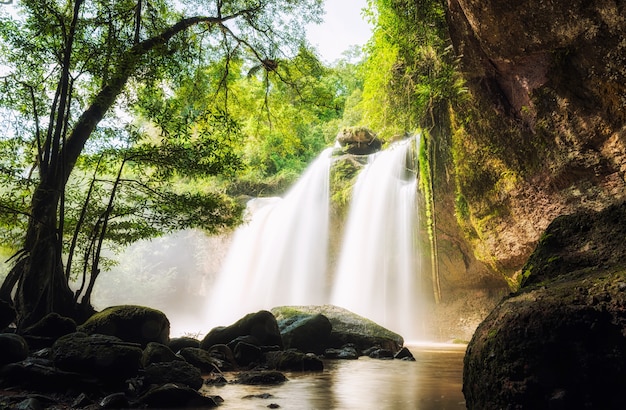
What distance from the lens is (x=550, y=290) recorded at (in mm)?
2992

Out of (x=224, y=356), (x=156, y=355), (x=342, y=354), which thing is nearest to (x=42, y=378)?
(x=156, y=355)

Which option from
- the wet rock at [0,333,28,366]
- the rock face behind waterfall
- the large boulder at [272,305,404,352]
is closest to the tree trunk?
the wet rock at [0,333,28,366]

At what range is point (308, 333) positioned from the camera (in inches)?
358

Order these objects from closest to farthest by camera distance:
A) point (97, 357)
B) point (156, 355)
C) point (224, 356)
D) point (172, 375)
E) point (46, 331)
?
point (97, 357)
point (172, 375)
point (156, 355)
point (46, 331)
point (224, 356)

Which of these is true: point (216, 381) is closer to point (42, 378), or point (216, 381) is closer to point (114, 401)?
point (114, 401)

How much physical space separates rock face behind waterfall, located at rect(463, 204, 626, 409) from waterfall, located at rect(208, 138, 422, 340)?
39.2 feet

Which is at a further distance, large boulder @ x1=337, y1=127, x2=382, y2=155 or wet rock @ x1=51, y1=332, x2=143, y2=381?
large boulder @ x1=337, y1=127, x2=382, y2=155

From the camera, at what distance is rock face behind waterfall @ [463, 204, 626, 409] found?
2.42m

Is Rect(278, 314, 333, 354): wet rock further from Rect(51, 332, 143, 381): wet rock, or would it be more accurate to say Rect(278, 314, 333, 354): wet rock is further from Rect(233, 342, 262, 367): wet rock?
Rect(51, 332, 143, 381): wet rock

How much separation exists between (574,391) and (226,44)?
12017 mm

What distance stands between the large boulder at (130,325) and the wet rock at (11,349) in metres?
1.66

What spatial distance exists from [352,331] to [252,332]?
9.12 ft

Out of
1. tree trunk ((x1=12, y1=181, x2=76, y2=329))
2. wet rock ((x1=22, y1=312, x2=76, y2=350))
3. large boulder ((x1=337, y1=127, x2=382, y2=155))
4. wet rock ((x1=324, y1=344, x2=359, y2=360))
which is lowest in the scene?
wet rock ((x1=324, y1=344, x2=359, y2=360))

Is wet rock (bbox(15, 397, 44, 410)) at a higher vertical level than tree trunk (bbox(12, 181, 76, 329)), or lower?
lower
